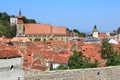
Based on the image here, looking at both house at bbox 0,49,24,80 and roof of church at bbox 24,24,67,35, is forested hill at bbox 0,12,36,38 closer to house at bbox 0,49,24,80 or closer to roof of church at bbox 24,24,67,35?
roof of church at bbox 24,24,67,35

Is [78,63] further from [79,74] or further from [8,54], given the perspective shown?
[8,54]

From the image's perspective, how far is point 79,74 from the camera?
49.3 feet

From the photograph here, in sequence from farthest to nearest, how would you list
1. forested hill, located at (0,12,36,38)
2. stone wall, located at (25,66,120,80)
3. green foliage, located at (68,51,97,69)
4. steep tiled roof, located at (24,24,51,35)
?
steep tiled roof, located at (24,24,51,35) < forested hill, located at (0,12,36,38) < green foliage, located at (68,51,97,69) < stone wall, located at (25,66,120,80)

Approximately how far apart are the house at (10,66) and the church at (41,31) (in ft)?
261

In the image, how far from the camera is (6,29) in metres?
96.6

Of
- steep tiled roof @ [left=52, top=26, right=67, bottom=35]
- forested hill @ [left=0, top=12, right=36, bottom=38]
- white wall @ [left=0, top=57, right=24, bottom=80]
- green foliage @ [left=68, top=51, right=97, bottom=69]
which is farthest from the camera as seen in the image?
steep tiled roof @ [left=52, top=26, right=67, bottom=35]

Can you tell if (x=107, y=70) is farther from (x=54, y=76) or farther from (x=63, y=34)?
(x=63, y=34)

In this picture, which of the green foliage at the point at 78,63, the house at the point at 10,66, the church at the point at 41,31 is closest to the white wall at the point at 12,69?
the house at the point at 10,66

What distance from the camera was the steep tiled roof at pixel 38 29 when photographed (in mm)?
97188

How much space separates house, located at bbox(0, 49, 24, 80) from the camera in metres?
12.1

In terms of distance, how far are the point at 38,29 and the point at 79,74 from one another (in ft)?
279

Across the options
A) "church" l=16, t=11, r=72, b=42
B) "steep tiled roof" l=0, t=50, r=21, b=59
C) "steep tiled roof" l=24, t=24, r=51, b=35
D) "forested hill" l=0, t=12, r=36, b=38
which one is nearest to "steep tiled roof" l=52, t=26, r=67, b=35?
"church" l=16, t=11, r=72, b=42

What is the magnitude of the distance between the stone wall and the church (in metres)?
76.5

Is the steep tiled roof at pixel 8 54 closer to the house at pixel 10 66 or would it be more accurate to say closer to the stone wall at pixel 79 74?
the house at pixel 10 66
